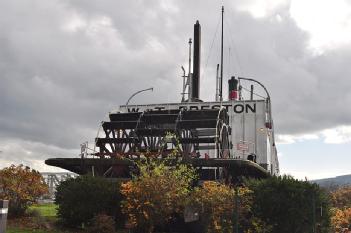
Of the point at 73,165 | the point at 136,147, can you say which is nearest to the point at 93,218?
the point at 73,165

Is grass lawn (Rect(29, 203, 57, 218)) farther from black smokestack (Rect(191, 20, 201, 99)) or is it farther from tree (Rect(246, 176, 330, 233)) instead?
black smokestack (Rect(191, 20, 201, 99))

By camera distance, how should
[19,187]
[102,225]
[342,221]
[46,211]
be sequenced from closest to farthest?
[102,225] < [19,187] < [342,221] < [46,211]

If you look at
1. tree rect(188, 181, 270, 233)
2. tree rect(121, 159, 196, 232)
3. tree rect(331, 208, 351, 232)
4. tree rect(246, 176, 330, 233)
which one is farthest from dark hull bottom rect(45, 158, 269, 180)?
tree rect(246, 176, 330, 233)

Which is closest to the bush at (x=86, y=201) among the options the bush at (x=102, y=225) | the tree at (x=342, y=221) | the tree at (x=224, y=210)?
the bush at (x=102, y=225)

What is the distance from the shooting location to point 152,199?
1439 cm

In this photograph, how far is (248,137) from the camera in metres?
26.8

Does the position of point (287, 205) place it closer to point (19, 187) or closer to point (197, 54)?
point (19, 187)

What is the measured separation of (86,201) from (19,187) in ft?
9.10

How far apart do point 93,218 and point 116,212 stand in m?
1.01

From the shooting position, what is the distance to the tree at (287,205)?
1420cm

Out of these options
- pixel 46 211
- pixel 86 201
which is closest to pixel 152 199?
pixel 86 201

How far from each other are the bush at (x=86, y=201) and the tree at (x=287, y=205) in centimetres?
438

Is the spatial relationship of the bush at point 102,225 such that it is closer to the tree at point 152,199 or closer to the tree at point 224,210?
the tree at point 152,199

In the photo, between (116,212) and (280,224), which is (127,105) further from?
(280,224)
